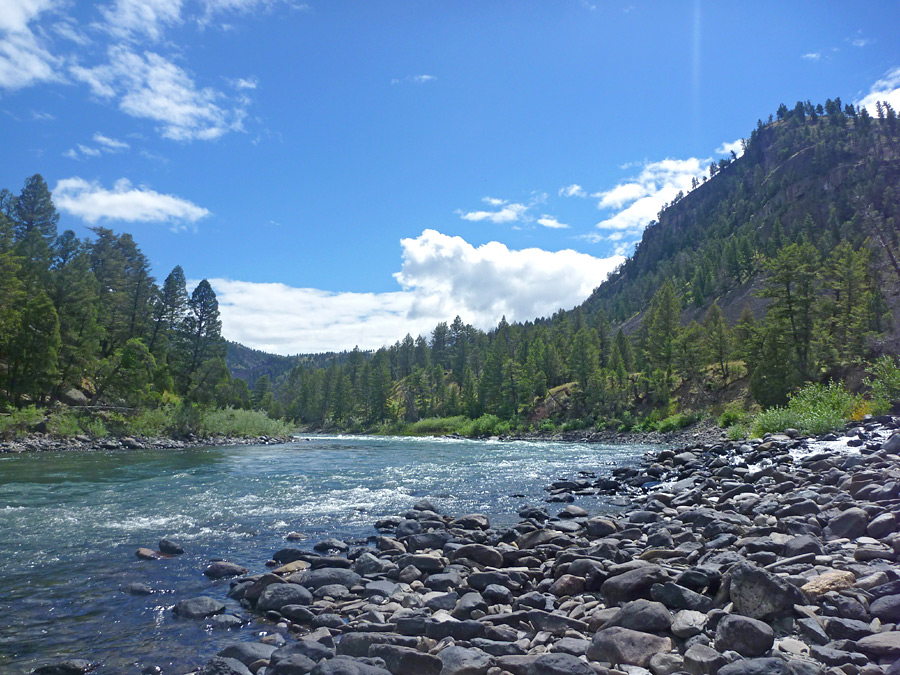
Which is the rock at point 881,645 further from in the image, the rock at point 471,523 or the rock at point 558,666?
the rock at point 471,523

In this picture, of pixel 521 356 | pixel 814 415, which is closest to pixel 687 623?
pixel 814 415

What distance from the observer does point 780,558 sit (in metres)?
7.38

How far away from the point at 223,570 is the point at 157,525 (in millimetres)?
4678

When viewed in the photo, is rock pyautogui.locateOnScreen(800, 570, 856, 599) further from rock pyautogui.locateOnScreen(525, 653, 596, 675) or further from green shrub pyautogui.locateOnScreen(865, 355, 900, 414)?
green shrub pyautogui.locateOnScreen(865, 355, 900, 414)

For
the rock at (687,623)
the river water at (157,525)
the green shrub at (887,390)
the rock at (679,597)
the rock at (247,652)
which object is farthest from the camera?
the green shrub at (887,390)

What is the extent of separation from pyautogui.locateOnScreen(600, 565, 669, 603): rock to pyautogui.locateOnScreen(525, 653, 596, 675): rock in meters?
2.08

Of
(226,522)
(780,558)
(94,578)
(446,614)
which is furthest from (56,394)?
(780,558)

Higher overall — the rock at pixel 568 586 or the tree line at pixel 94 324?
the tree line at pixel 94 324

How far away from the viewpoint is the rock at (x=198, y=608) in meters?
7.21

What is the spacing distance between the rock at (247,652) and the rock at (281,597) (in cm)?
146

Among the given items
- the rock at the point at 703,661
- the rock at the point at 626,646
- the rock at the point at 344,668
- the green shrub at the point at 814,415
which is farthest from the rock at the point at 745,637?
the green shrub at the point at 814,415

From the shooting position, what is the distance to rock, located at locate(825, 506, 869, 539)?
8223 millimetres

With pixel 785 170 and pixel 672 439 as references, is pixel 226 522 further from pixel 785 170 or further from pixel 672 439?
pixel 785 170

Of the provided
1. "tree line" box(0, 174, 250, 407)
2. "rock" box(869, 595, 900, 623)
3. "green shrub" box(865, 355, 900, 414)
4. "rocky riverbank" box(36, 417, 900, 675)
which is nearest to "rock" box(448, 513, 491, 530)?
"rocky riverbank" box(36, 417, 900, 675)
